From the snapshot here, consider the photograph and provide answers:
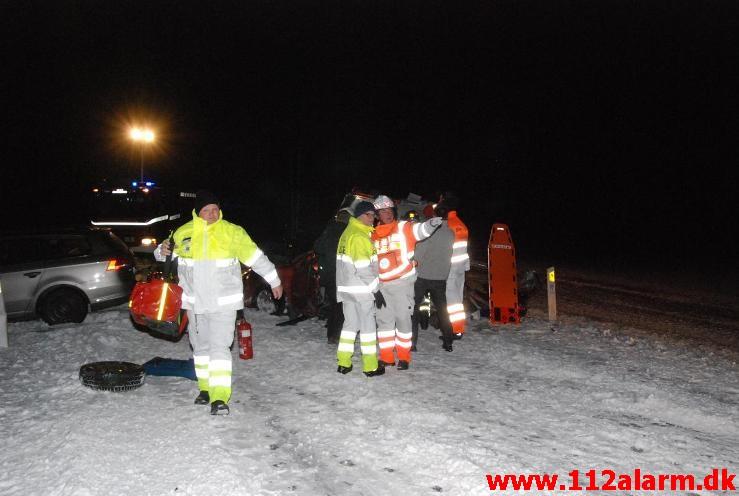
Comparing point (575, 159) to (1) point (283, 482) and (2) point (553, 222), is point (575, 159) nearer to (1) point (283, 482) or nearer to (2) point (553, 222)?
(2) point (553, 222)

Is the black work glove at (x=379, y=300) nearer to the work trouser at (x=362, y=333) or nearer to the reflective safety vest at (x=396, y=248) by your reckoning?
the work trouser at (x=362, y=333)

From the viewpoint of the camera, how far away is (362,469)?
4.41 metres

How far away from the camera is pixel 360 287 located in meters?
6.77

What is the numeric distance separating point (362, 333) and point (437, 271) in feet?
5.57

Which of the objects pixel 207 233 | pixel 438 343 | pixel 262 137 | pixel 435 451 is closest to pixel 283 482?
pixel 435 451

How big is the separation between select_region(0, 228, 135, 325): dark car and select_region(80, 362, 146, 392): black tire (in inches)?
155

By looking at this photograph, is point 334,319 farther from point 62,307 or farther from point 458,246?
point 62,307

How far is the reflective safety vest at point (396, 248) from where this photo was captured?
23.1ft

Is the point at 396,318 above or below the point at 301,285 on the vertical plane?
below

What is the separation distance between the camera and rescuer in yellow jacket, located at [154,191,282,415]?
5445 millimetres

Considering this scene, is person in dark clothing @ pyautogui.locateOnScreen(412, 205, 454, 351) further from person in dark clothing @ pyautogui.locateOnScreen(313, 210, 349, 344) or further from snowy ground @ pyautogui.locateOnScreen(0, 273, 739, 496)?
person in dark clothing @ pyautogui.locateOnScreen(313, 210, 349, 344)

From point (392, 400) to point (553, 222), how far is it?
41787 mm

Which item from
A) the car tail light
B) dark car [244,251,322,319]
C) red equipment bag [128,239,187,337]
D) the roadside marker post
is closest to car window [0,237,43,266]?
the car tail light

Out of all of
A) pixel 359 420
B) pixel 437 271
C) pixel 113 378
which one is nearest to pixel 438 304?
pixel 437 271
